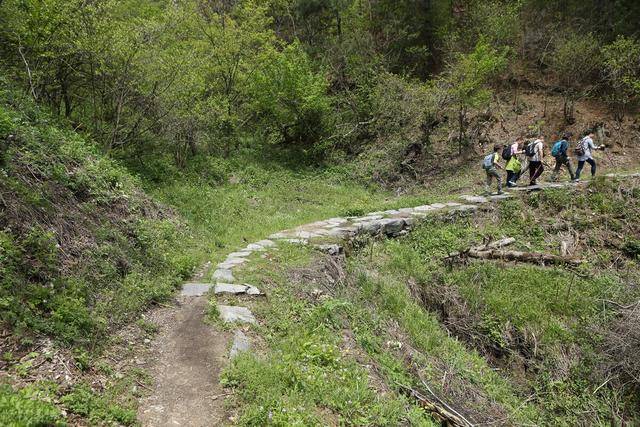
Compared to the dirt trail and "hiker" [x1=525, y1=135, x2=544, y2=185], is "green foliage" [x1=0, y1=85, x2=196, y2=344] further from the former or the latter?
"hiker" [x1=525, y1=135, x2=544, y2=185]

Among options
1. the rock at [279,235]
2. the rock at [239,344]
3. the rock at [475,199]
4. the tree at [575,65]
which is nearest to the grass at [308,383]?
the rock at [239,344]

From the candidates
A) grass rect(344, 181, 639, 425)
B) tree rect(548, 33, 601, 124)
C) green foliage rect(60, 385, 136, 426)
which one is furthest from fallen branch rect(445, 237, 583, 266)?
tree rect(548, 33, 601, 124)

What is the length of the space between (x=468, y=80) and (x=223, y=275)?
11599mm

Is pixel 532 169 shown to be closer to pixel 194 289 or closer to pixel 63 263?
pixel 194 289

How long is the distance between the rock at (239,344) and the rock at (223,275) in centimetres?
147

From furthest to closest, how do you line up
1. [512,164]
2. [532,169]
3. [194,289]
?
1. [532,169]
2. [512,164]
3. [194,289]

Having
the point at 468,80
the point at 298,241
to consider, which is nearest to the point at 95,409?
the point at 298,241

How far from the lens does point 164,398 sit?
3.56 m

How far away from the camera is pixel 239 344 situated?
4.33m

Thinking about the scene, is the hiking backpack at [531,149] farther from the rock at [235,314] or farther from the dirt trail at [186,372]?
the dirt trail at [186,372]

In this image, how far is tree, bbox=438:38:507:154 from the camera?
45.4ft

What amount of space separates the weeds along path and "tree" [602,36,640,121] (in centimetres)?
1258

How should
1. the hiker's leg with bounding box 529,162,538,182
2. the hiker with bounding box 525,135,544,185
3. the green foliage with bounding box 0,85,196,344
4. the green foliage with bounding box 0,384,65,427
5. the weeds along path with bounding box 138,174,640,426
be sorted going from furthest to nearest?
the hiker's leg with bounding box 529,162,538,182 < the hiker with bounding box 525,135,544,185 < the green foliage with bounding box 0,85,196,344 < the weeds along path with bounding box 138,174,640,426 < the green foliage with bounding box 0,384,65,427

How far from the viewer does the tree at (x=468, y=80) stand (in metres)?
13.8
